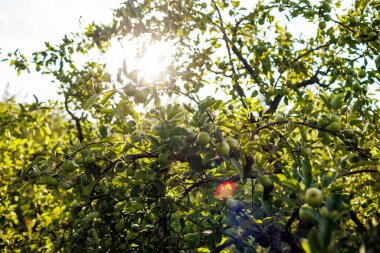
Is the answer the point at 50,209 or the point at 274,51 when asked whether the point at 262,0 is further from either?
the point at 50,209

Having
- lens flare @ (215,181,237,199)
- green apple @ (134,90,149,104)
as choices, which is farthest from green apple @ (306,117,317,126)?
green apple @ (134,90,149,104)

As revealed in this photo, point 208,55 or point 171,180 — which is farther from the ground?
point 208,55

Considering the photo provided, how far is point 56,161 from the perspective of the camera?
6.97 feet

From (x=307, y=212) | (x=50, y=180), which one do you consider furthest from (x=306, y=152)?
(x=50, y=180)

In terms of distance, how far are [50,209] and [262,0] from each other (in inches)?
197

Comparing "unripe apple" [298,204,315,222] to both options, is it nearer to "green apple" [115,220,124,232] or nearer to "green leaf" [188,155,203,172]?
"green leaf" [188,155,203,172]

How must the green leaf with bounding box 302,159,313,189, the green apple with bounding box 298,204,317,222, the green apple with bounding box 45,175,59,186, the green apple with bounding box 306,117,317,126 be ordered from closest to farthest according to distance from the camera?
the green apple with bounding box 298,204,317,222 → the green leaf with bounding box 302,159,313,189 → the green apple with bounding box 45,175,59,186 → the green apple with bounding box 306,117,317,126

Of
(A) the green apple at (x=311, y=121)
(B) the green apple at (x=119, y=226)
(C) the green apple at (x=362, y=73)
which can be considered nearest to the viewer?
(A) the green apple at (x=311, y=121)

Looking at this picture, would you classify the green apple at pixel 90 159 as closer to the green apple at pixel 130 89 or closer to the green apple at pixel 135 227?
the green apple at pixel 130 89

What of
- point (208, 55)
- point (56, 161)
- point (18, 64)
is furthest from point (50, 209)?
point (56, 161)

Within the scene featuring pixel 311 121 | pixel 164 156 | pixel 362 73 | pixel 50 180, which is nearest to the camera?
pixel 164 156

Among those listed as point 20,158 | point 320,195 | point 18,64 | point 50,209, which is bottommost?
point 320,195

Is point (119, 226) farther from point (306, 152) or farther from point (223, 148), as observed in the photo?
point (306, 152)

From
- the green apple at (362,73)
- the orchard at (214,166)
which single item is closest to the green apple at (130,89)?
the orchard at (214,166)
